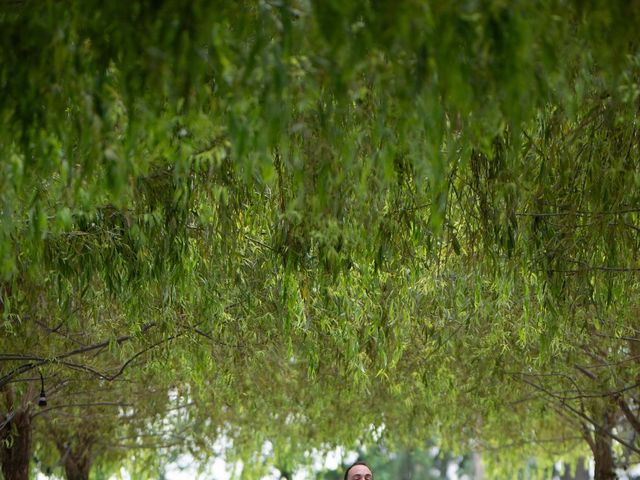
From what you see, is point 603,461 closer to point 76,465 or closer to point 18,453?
point 76,465

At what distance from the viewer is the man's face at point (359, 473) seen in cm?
884

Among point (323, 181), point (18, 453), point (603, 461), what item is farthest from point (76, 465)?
point (323, 181)

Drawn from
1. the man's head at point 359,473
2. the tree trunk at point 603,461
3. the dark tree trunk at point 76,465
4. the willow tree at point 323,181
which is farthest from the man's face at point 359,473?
the dark tree trunk at point 76,465

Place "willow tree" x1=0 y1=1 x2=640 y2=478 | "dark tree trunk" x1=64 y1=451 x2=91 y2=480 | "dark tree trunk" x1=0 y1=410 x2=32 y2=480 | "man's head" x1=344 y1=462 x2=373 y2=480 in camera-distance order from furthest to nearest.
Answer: "dark tree trunk" x1=64 y1=451 x2=91 y2=480
"dark tree trunk" x1=0 y1=410 x2=32 y2=480
"man's head" x1=344 y1=462 x2=373 y2=480
"willow tree" x1=0 y1=1 x2=640 y2=478

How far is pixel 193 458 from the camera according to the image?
56.6ft

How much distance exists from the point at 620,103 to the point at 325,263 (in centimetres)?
217

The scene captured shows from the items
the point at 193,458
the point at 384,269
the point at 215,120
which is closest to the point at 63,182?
the point at 215,120

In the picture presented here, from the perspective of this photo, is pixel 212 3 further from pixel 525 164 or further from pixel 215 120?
pixel 525 164

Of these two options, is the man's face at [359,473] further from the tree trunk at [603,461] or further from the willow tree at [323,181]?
the tree trunk at [603,461]

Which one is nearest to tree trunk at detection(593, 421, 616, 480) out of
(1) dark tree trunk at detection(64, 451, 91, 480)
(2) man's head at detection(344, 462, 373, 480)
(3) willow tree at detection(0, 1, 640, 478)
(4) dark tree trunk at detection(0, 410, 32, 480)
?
(3) willow tree at detection(0, 1, 640, 478)

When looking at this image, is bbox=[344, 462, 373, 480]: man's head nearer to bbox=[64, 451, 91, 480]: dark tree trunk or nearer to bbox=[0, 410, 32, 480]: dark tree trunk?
bbox=[0, 410, 32, 480]: dark tree trunk

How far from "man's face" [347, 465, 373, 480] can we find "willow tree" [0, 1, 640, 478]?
0.89 m

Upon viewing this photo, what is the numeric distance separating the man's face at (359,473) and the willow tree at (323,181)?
89cm

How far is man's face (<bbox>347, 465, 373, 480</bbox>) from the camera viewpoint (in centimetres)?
884
